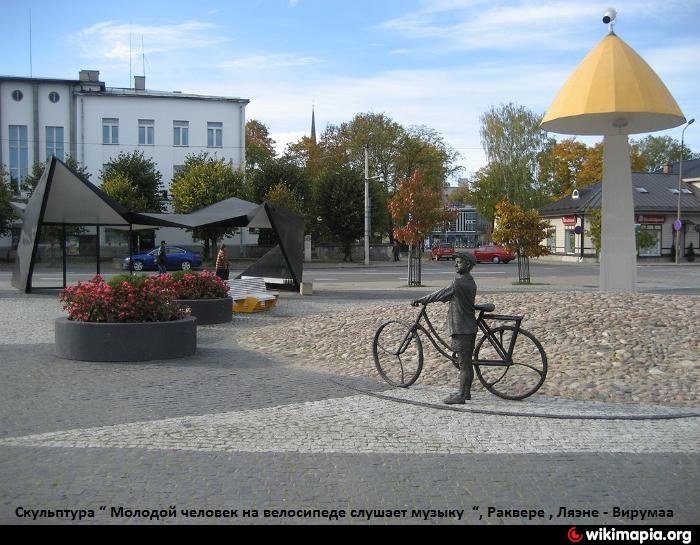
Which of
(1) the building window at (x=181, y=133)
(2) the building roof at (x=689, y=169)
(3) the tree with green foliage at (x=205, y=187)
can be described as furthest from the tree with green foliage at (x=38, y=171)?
(2) the building roof at (x=689, y=169)

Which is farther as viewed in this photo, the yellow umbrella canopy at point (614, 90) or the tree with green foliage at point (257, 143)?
the tree with green foliage at point (257, 143)

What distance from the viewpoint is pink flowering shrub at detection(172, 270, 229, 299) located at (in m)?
15.0

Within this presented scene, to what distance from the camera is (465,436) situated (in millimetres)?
6316

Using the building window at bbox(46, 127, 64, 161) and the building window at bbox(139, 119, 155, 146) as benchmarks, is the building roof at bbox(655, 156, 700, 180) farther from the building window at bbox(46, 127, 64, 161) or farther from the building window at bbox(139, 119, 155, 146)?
the building window at bbox(46, 127, 64, 161)

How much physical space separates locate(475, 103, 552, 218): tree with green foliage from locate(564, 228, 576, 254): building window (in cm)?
759

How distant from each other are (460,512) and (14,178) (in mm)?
51733

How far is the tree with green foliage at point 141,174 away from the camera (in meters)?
46.7

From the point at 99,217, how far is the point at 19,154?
3130 cm

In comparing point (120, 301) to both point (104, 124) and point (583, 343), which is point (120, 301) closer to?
point (583, 343)

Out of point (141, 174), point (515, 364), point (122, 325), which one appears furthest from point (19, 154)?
point (515, 364)

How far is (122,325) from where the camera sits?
991cm

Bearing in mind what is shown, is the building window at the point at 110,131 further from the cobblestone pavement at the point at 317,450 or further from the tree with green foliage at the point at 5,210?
the cobblestone pavement at the point at 317,450

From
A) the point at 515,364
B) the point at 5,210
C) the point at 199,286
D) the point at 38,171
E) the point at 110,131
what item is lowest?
the point at 515,364

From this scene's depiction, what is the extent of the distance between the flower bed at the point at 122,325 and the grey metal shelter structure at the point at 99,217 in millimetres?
10550
